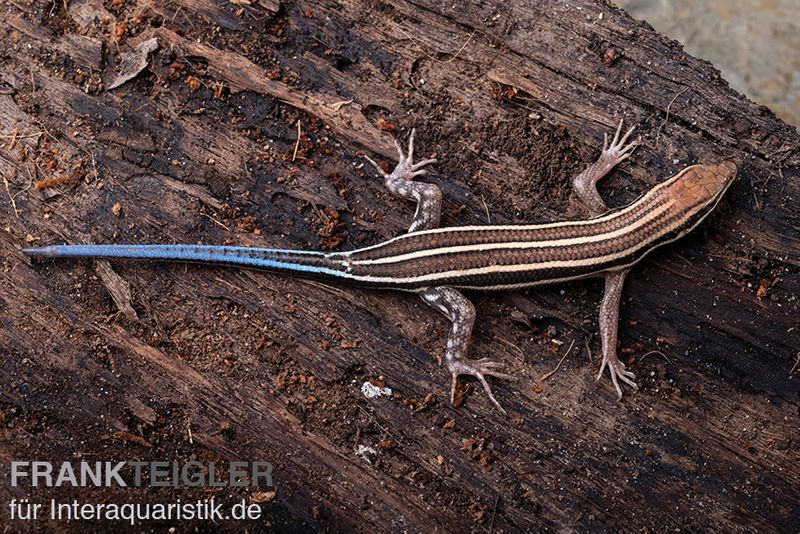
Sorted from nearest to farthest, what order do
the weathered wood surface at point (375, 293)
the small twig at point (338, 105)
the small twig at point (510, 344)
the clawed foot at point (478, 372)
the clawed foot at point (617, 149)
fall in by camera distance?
the weathered wood surface at point (375, 293), the clawed foot at point (478, 372), the small twig at point (510, 344), the clawed foot at point (617, 149), the small twig at point (338, 105)

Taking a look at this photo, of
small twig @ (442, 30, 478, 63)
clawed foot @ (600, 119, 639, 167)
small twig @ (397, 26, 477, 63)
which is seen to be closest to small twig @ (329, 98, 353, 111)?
small twig @ (397, 26, 477, 63)

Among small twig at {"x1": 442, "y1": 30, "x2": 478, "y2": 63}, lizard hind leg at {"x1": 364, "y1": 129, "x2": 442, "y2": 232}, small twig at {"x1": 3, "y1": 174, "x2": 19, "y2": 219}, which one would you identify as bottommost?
small twig at {"x1": 3, "y1": 174, "x2": 19, "y2": 219}

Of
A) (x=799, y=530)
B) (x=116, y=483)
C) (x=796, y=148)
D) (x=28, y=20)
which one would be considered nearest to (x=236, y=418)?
(x=116, y=483)

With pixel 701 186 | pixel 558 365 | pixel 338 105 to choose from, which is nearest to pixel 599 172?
pixel 701 186

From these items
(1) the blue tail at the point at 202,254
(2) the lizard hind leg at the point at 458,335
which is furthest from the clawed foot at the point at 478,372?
(1) the blue tail at the point at 202,254

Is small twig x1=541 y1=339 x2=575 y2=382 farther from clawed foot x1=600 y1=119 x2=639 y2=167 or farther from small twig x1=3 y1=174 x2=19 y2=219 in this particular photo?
small twig x1=3 y1=174 x2=19 y2=219

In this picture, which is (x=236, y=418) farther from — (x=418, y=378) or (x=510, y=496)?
(x=510, y=496)

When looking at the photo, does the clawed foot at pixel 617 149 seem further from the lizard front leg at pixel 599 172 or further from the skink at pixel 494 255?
the skink at pixel 494 255
